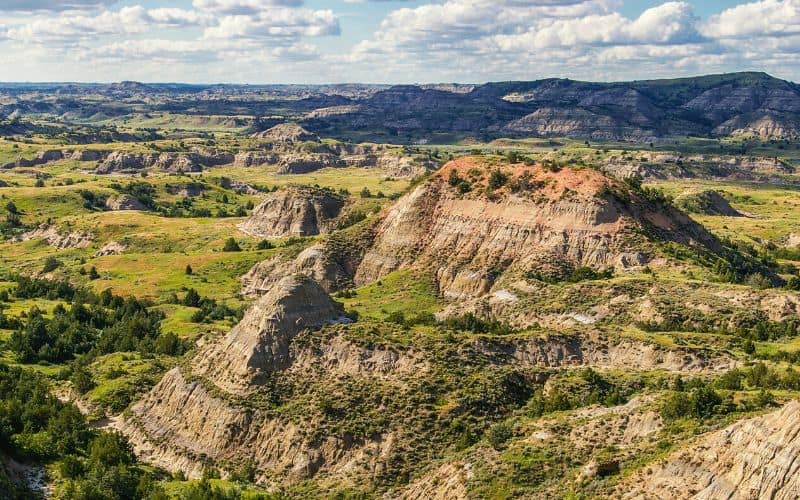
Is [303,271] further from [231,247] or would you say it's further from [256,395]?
[256,395]

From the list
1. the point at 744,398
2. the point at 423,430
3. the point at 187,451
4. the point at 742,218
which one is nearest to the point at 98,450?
→ the point at 187,451

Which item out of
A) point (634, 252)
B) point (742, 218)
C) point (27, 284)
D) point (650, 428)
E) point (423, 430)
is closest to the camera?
point (650, 428)

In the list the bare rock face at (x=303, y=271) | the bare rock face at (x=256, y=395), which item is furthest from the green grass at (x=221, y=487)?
the bare rock face at (x=303, y=271)

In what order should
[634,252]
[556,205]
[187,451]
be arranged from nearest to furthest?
[187,451]
[634,252]
[556,205]

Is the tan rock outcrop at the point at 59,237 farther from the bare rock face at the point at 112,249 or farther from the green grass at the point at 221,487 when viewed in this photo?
the green grass at the point at 221,487

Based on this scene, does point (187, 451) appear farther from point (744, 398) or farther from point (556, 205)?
point (556, 205)

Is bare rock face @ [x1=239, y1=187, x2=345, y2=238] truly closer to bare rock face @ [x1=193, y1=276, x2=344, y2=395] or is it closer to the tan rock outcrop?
the tan rock outcrop
